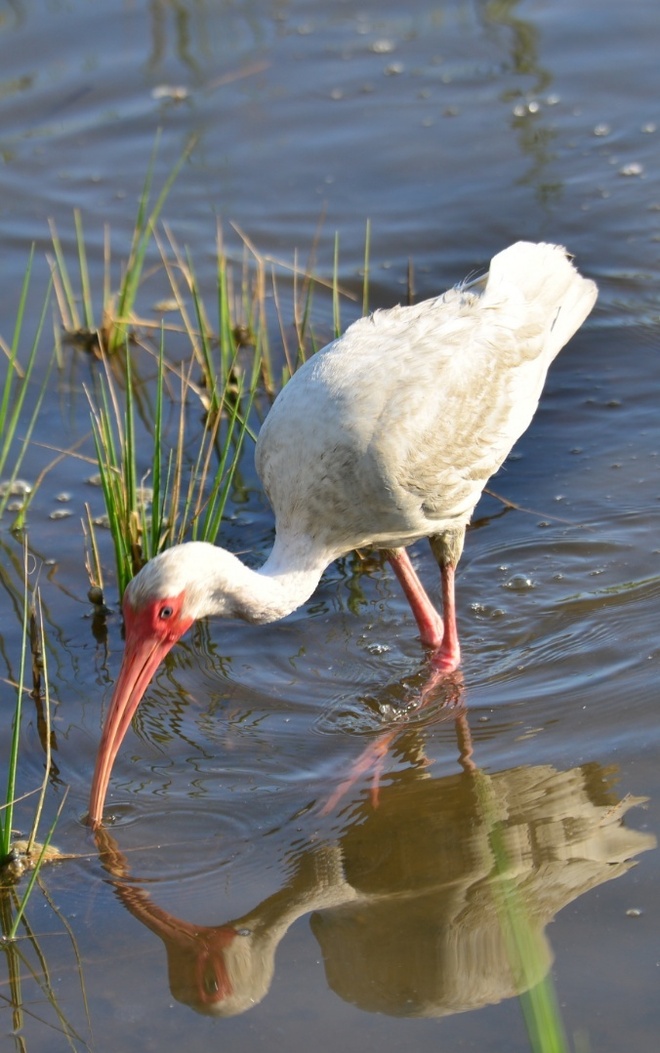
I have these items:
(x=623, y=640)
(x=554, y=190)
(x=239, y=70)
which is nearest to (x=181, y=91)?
(x=239, y=70)

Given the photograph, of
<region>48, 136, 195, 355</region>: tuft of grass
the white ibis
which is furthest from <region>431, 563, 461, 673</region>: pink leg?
<region>48, 136, 195, 355</region>: tuft of grass

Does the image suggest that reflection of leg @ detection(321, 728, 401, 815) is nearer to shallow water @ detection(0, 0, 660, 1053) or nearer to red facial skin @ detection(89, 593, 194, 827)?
shallow water @ detection(0, 0, 660, 1053)

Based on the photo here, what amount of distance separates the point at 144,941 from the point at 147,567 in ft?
3.54

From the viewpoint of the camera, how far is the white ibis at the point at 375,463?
14.2 feet

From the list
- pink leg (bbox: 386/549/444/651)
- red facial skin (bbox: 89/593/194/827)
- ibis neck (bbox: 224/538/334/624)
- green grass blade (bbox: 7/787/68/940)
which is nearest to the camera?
green grass blade (bbox: 7/787/68/940)

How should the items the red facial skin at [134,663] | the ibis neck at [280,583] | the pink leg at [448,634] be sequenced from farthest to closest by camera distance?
1. the pink leg at [448,634]
2. the ibis neck at [280,583]
3. the red facial skin at [134,663]

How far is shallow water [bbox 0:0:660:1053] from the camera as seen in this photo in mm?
3650

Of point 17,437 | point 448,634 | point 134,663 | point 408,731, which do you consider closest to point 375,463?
point 448,634

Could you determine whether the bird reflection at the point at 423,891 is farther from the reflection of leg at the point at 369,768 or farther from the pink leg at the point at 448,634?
the pink leg at the point at 448,634

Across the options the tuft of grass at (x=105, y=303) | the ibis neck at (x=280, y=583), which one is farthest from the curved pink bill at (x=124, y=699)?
the tuft of grass at (x=105, y=303)

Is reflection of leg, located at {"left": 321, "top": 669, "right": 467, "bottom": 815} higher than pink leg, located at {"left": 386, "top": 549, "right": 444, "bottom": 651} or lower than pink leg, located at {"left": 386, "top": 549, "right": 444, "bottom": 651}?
lower

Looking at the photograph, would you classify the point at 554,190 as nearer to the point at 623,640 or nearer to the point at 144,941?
the point at 623,640

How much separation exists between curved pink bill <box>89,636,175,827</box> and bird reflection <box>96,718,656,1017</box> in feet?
0.50

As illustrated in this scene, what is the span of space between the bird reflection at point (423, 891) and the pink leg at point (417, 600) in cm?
80
